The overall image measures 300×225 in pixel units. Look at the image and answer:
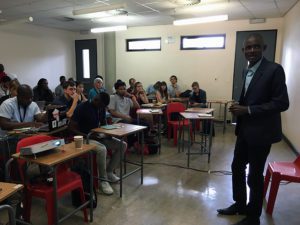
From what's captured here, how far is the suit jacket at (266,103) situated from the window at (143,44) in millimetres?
5916

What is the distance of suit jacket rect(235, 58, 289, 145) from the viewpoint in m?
1.94

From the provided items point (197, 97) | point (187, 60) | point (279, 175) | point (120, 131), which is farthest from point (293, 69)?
point (120, 131)

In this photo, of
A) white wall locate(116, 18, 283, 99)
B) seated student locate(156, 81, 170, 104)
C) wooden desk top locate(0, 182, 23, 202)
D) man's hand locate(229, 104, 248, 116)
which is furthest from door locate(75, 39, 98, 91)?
wooden desk top locate(0, 182, 23, 202)

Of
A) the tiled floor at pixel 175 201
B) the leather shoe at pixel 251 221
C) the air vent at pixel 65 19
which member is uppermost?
the air vent at pixel 65 19

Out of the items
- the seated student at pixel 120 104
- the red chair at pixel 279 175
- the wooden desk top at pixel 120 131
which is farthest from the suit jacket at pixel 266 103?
the seated student at pixel 120 104

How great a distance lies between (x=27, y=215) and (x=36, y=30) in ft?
22.9

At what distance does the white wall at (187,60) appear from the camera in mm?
6761

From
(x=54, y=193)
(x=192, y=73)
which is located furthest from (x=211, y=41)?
(x=54, y=193)

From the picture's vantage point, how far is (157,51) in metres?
7.70

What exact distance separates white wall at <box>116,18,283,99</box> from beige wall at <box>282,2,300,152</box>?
2.86ft

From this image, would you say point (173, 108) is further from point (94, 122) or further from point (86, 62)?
point (86, 62)

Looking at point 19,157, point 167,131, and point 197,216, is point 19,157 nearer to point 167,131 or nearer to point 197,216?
point 197,216

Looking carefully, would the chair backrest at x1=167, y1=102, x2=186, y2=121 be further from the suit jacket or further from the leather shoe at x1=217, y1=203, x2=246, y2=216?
the suit jacket

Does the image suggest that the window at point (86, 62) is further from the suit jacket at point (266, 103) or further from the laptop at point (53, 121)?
the suit jacket at point (266, 103)
